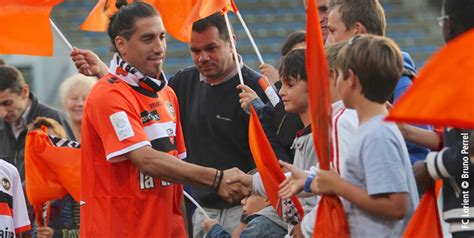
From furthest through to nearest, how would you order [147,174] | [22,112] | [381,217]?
[22,112], [147,174], [381,217]

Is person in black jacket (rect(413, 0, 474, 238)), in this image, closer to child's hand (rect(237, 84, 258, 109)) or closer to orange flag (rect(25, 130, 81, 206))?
child's hand (rect(237, 84, 258, 109))

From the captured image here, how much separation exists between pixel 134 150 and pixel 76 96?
9.75 feet

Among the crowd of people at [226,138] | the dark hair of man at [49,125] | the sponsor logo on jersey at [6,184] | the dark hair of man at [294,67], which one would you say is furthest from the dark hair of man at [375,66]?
the dark hair of man at [49,125]

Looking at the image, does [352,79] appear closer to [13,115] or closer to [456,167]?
[456,167]

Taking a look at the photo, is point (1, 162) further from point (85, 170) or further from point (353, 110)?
point (353, 110)

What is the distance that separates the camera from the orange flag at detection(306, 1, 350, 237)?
16.6 feet

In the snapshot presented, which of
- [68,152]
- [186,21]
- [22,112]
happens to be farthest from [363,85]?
[22,112]

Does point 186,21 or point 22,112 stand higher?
point 186,21

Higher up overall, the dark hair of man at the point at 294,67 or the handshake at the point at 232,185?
the dark hair of man at the point at 294,67

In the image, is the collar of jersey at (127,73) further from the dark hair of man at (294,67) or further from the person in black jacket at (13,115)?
the person in black jacket at (13,115)

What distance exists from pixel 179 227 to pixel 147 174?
0.50 meters

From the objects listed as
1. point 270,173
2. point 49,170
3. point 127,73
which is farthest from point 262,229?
point 49,170

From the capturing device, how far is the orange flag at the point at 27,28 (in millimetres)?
7148

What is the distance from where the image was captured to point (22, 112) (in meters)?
9.05
